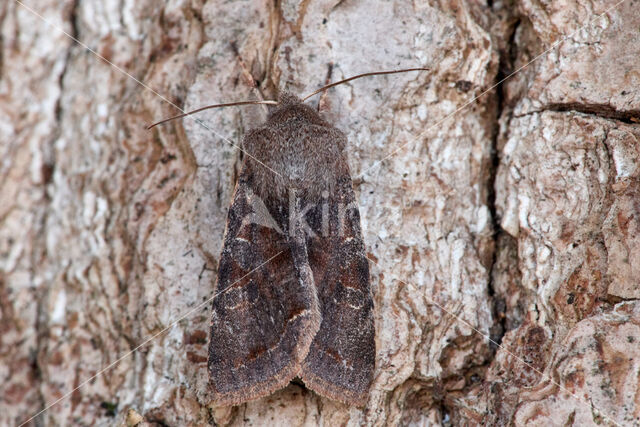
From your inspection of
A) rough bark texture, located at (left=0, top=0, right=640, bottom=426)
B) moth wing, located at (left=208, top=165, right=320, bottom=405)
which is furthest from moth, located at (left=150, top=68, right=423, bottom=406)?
rough bark texture, located at (left=0, top=0, right=640, bottom=426)

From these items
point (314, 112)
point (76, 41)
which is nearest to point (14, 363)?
point (76, 41)

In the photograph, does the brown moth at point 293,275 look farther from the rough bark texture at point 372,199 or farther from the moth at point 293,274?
the rough bark texture at point 372,199

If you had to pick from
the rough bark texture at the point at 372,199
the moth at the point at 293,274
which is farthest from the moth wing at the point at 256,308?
the rough bark texture at the point at 372,199

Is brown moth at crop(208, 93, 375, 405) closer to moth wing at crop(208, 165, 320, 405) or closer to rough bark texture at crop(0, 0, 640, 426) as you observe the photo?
moth wing at crop(208, 165, 320, 405)

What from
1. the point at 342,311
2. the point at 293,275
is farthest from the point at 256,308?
the point at 342,311

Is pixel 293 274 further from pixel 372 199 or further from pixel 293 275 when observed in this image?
pixel 372 199

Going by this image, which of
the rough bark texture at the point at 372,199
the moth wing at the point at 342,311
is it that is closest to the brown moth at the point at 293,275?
the moth wing at the point at 342,311

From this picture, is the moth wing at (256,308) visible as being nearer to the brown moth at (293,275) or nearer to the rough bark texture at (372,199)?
the brown moth at (293,275)
